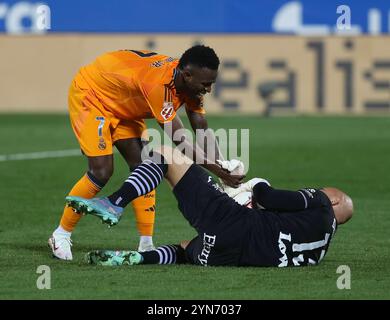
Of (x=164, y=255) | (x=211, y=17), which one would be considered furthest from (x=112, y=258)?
(x=211, y=17)

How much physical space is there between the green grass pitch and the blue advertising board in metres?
6.70

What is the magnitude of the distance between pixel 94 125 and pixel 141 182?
3.69 feet

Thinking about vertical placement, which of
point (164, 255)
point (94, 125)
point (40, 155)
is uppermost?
point (94, 125)

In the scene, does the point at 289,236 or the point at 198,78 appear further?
the point at 198,78

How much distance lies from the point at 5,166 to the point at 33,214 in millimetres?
5318

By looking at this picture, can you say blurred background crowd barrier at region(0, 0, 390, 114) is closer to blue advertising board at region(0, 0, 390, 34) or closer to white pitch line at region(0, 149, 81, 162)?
blue advertising board at region(0, 0, 390, 34)

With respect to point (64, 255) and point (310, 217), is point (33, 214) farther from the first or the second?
point (310, 217)

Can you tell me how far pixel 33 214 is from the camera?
11.9m

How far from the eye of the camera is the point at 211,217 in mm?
7984

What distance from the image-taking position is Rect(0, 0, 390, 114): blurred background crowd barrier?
2983 cm

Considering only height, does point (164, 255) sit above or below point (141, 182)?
below

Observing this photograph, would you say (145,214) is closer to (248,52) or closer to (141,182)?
(141,182)
